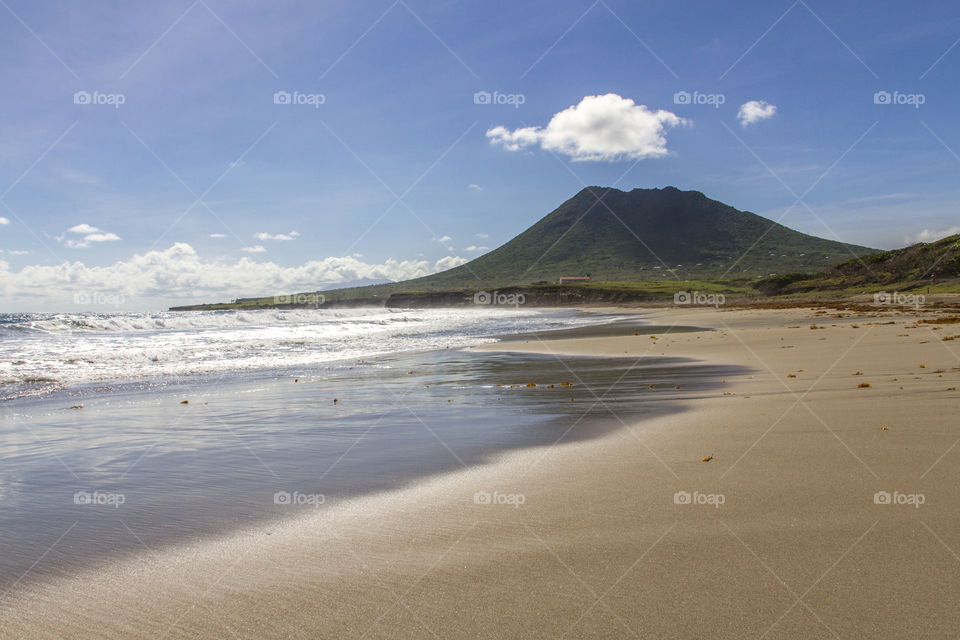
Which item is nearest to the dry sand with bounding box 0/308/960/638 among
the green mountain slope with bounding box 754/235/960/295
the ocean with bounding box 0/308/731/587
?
the ocean with bounding box 0/308/731/587

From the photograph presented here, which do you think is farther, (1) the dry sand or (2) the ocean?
(2) the ocean

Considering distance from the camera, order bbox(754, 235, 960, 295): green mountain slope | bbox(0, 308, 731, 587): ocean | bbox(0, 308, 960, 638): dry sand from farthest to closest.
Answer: bbox(754, 235, 960, 295): green mountain slope → bbox(0, 308, 731, 587): ocean → bbox(0, 308, 960, 638): dry sand

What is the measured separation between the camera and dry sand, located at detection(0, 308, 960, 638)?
9.29 feet

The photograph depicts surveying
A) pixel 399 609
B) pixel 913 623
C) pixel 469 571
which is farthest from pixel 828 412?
pixel 399 609

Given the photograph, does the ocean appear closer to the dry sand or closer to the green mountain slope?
the dry sand

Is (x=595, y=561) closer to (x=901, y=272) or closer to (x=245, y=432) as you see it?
(x=245, y=432)

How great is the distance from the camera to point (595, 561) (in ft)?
11.2

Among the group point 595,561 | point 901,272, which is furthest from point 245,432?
point 901,272

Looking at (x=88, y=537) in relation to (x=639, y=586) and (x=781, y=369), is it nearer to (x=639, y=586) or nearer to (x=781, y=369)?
(x=639, y=586)

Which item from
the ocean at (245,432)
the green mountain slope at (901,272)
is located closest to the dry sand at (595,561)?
the ocean at (245,432)

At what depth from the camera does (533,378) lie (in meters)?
13.2

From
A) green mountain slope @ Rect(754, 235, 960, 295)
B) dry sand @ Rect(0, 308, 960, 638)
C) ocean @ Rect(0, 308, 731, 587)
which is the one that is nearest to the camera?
dry sand @ Rect(0, 308, 960, 638)

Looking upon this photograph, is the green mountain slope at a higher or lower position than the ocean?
higher

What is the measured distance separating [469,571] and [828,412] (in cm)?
607
